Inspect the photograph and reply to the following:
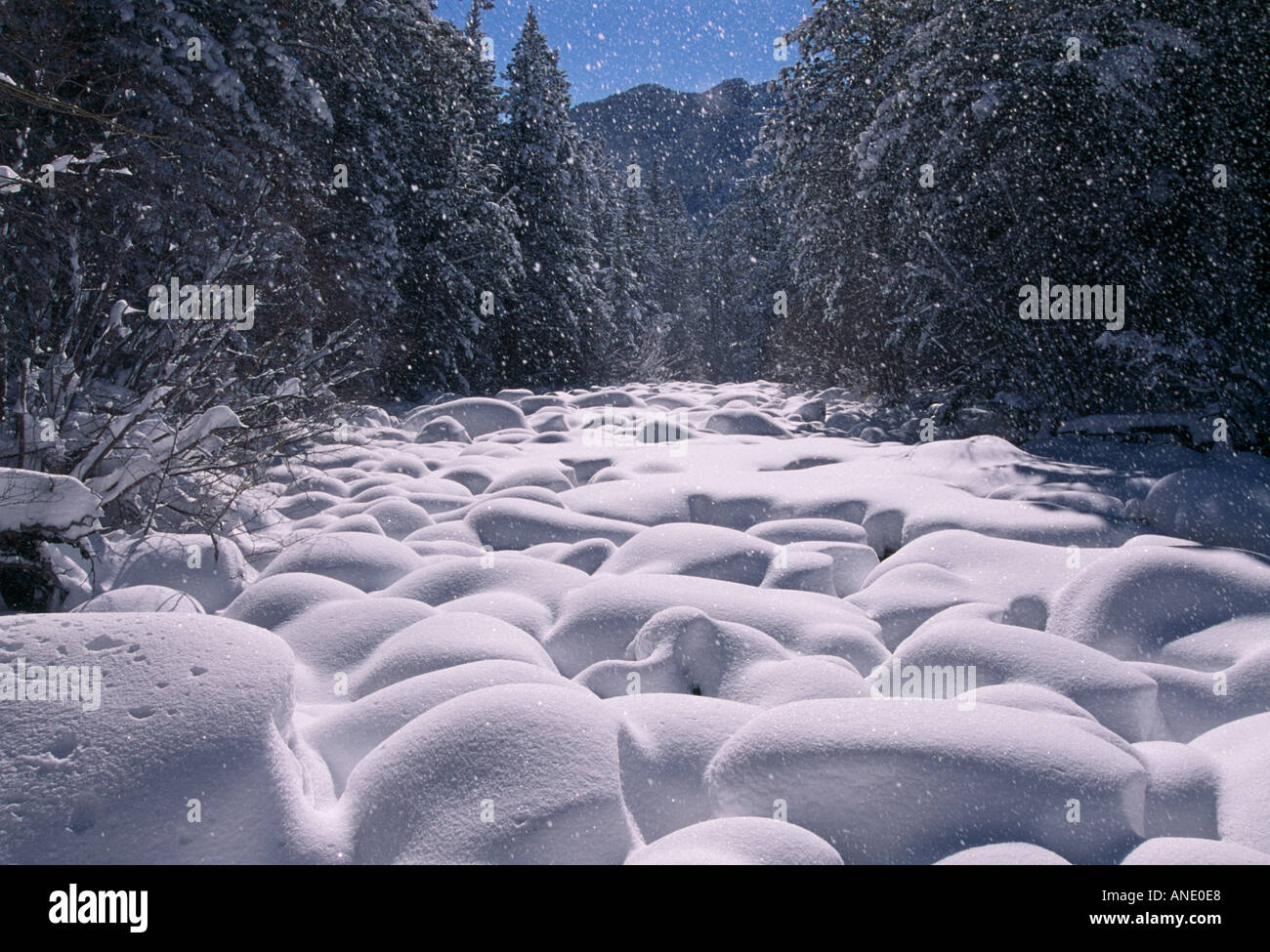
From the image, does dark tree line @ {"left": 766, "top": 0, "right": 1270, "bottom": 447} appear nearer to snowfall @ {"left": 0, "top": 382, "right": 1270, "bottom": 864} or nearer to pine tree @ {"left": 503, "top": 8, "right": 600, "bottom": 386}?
snowfall @ {"left": 0, "top": 382, "right": 1270, "bottom": 864}

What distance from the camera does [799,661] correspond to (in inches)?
69.4

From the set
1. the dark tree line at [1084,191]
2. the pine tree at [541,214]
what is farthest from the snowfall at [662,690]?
the pine tree at [541,214]

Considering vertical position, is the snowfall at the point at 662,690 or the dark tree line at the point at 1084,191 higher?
the dark tree line at the point at 1084,191

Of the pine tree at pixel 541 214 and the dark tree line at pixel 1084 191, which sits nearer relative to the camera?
the dark tree line at pixel 1084 191

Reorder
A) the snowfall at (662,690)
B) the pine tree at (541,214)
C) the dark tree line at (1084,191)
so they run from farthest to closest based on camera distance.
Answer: the pine tree at (541,214) → the dark tree line at (1084,191) → the snowfall at (662,690)

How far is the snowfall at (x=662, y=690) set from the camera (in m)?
1.20

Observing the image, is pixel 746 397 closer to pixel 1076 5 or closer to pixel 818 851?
pixel 1076 5

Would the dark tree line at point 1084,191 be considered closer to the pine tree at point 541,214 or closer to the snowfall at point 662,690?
the snowfall at point 662,690

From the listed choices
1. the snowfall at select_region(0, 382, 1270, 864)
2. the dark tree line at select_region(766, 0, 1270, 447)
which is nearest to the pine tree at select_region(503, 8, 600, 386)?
the dark tree line at select_region(766, 0, 1270, 447)

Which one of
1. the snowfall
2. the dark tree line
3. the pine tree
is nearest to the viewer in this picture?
the snowfall

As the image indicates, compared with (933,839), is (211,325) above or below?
above

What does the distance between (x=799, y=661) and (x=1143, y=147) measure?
5.47 m

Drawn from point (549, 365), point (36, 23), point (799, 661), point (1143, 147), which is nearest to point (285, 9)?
point (36, 23)

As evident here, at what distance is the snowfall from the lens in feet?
3.93
